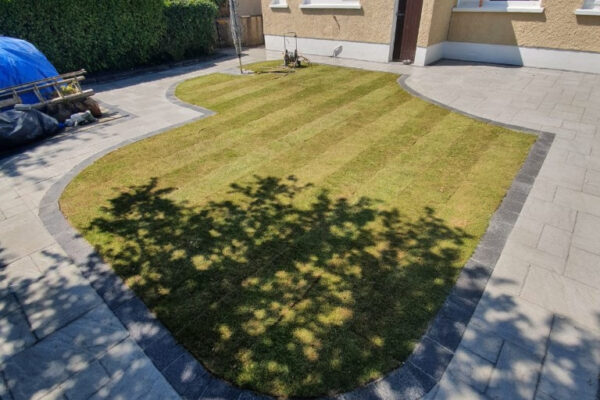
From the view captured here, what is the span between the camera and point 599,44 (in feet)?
41.1

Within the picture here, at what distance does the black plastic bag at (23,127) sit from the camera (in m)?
8.32

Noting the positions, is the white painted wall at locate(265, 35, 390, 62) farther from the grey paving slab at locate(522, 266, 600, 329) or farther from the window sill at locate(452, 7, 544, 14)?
the grey paving slab at locate(522, 266, 600, 329)

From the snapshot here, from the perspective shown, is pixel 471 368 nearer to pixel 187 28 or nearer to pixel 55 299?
pixel 55 299

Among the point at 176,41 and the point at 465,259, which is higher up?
the point at 176,41

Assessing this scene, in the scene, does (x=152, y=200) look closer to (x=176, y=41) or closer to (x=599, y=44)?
(x=176, y=41)

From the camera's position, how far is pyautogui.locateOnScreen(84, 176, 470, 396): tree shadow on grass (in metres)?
3.60

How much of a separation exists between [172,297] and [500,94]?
11.8m

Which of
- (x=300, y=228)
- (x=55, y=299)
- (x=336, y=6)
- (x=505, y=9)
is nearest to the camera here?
(x=55, y=299)

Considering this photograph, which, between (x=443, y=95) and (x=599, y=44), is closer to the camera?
(x=443, y=95)

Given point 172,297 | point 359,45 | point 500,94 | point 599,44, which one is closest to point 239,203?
point 172,297

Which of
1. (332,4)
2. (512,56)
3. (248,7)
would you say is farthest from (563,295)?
(248,7)

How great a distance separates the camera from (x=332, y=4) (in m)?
17.1

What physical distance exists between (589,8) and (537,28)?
160cm

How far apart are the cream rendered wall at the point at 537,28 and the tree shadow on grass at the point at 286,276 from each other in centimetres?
1270
